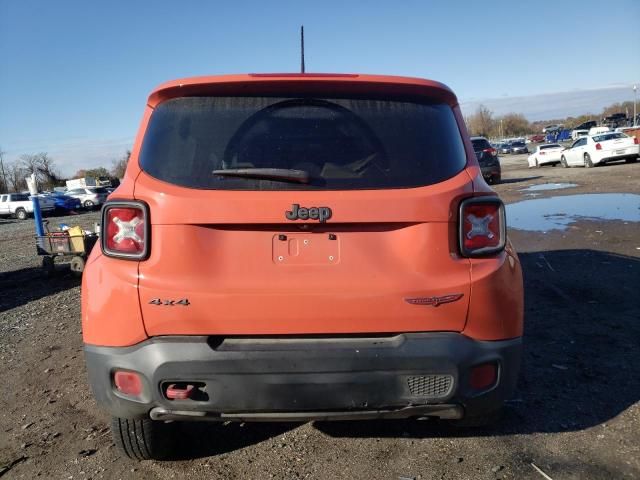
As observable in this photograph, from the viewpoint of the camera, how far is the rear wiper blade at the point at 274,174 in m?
2.41

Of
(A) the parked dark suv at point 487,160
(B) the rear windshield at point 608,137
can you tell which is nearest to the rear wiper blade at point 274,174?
(A) the parked dark suv at point 487,160

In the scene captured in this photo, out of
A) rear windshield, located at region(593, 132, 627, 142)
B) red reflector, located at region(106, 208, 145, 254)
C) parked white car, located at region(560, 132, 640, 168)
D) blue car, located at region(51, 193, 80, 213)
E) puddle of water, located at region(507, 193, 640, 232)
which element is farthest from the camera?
blue car, located at region(51, 193, 80, 213)

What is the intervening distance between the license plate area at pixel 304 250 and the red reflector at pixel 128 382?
2.67 feet

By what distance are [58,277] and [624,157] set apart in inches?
1029

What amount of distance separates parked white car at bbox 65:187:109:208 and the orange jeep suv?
125 ft

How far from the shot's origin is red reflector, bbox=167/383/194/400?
2.37 metres

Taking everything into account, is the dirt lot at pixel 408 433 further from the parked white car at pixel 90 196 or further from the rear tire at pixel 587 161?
the parked white car at pixel 90 196

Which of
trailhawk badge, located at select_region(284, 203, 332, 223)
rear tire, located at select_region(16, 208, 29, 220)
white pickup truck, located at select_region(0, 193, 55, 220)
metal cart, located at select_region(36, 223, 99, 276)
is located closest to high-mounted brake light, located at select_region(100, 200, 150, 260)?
trailhawk badge, located at select_region(284, 203, 332, 223)

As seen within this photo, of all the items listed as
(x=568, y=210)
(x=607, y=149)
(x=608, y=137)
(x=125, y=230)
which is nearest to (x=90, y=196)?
(x=607, y=149)

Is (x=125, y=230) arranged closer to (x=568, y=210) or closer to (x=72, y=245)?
(x=72, y=245)

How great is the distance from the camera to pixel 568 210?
12406 millimetres

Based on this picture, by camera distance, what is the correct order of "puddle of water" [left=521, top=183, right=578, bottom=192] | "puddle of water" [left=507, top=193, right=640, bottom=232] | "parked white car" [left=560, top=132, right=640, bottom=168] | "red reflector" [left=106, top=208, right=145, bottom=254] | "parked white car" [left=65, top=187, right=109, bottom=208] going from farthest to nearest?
"parked white car" [left=65, top=187, right=109, bottom=208] < "parked white car" [left=560, top=132, right=640, bottom=168] < "puddle of water" [left=521, top=183, right=578, bottom=192] < "puddle of water" [left=507, top=193, right=640, bottom=232] < "red reflector" [left=106, top=208, right=145, bottom=254]

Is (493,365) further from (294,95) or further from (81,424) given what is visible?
(81,424)

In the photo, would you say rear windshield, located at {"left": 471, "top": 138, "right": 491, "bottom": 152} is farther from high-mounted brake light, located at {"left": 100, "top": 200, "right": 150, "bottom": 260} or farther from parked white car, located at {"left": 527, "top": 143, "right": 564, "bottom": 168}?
high-mounted brake light, located at {"left": 100, "top": 200, "right": 150, "bottom": 260}
